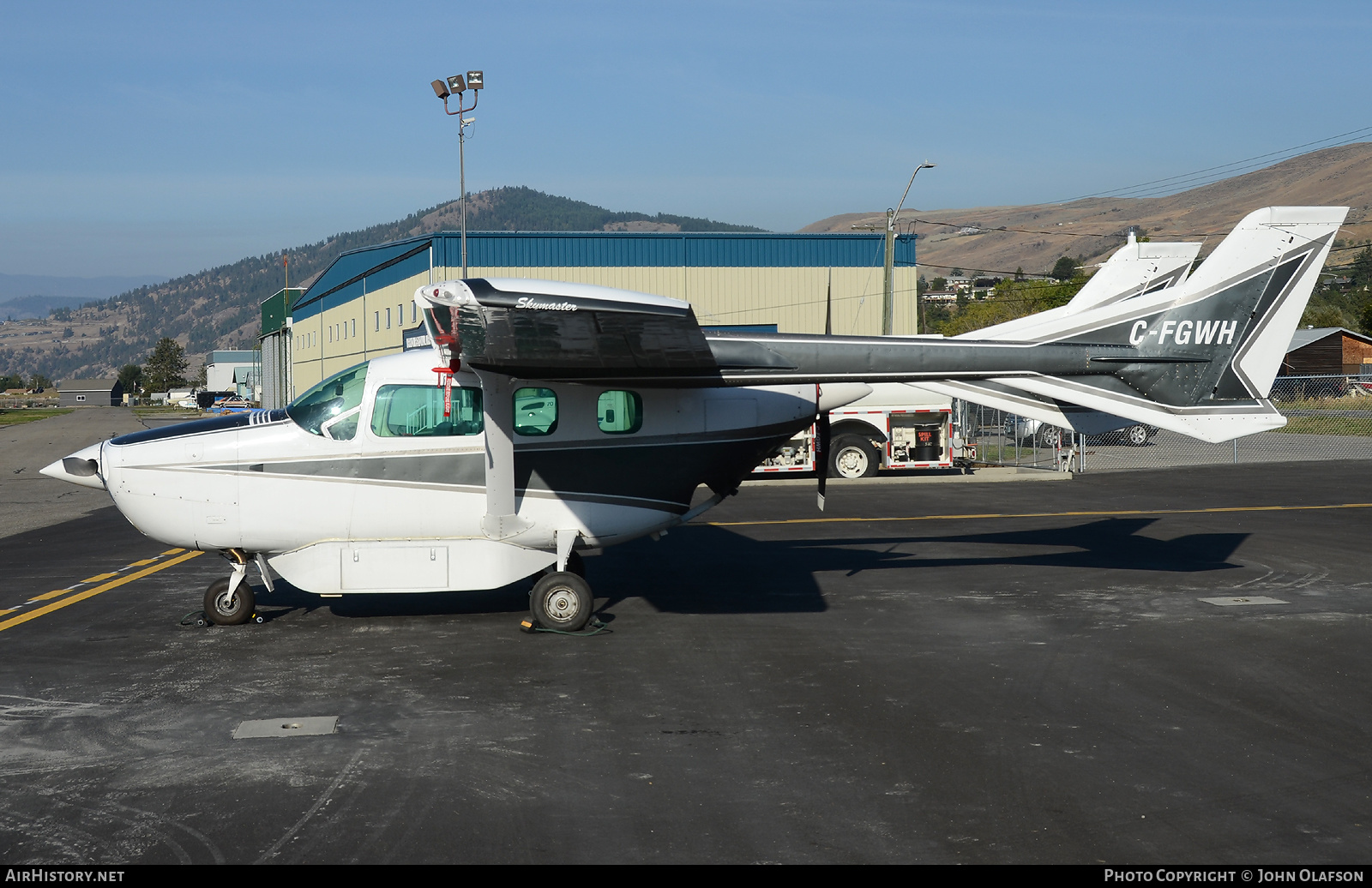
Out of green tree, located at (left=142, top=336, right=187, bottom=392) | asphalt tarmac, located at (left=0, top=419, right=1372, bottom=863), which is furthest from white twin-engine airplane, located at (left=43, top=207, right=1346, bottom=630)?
green tree, located at (left=142, top=336, right=187, bottom=392)

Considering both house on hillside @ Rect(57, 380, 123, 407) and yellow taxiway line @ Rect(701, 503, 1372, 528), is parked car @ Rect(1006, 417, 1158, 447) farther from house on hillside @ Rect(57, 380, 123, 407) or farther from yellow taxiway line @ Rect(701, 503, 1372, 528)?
house on hillside @ Rect(57, 380, 123, 407)

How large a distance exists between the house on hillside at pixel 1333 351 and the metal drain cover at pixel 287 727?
66.5 meters

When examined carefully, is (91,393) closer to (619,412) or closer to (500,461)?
(500,461)

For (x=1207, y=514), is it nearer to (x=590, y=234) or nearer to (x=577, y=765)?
(x=577, y=765)

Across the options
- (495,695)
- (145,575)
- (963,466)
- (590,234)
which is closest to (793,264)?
(590,234)

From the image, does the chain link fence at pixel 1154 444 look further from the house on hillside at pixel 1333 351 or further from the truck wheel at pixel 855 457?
the house on hillside at pixel 1333 351

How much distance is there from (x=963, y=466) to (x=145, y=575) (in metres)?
19.8

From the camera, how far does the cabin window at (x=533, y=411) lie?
10.6m

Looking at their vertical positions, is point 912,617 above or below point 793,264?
below

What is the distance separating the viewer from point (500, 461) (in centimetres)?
1053

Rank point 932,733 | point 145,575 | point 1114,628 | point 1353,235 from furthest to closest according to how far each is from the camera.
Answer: point 1353,235, point 145,575, point 1114,628, point 932,733

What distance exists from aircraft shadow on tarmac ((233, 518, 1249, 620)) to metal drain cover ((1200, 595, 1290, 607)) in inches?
69.2

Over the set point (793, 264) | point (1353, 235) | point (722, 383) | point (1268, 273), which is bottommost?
point (722, 383)

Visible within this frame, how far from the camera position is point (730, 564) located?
46.8 feet
